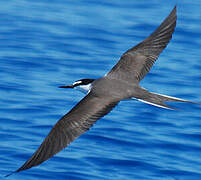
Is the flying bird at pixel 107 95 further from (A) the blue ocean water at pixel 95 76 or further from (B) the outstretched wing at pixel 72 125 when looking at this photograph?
(A) the blue ocean water at pixel 95 76

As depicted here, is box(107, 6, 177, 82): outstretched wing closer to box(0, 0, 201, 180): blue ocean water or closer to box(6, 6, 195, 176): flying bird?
box(6, 6, 195, 176): flying bird

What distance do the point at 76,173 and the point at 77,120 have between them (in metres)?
1.04

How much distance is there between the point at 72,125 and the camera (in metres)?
8.89

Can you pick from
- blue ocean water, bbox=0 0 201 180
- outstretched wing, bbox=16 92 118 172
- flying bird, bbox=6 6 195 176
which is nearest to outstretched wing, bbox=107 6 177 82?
flying bird, bbox=6 6 195 176

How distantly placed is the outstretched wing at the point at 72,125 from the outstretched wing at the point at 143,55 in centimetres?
96

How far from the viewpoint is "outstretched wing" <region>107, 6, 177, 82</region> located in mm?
10422

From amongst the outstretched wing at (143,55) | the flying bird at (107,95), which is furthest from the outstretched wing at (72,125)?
the outstretched wing at (143,55)

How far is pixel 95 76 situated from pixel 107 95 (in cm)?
379

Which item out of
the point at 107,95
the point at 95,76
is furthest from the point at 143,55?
the point at 95,76

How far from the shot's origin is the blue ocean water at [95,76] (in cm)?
1012

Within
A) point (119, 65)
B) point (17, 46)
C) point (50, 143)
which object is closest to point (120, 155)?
point (119, 65)

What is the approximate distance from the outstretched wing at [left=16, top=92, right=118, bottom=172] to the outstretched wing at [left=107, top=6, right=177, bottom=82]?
0.96 meters

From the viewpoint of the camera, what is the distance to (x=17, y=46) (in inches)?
581

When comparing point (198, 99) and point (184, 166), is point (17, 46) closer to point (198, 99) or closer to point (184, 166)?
point (198, 99)
